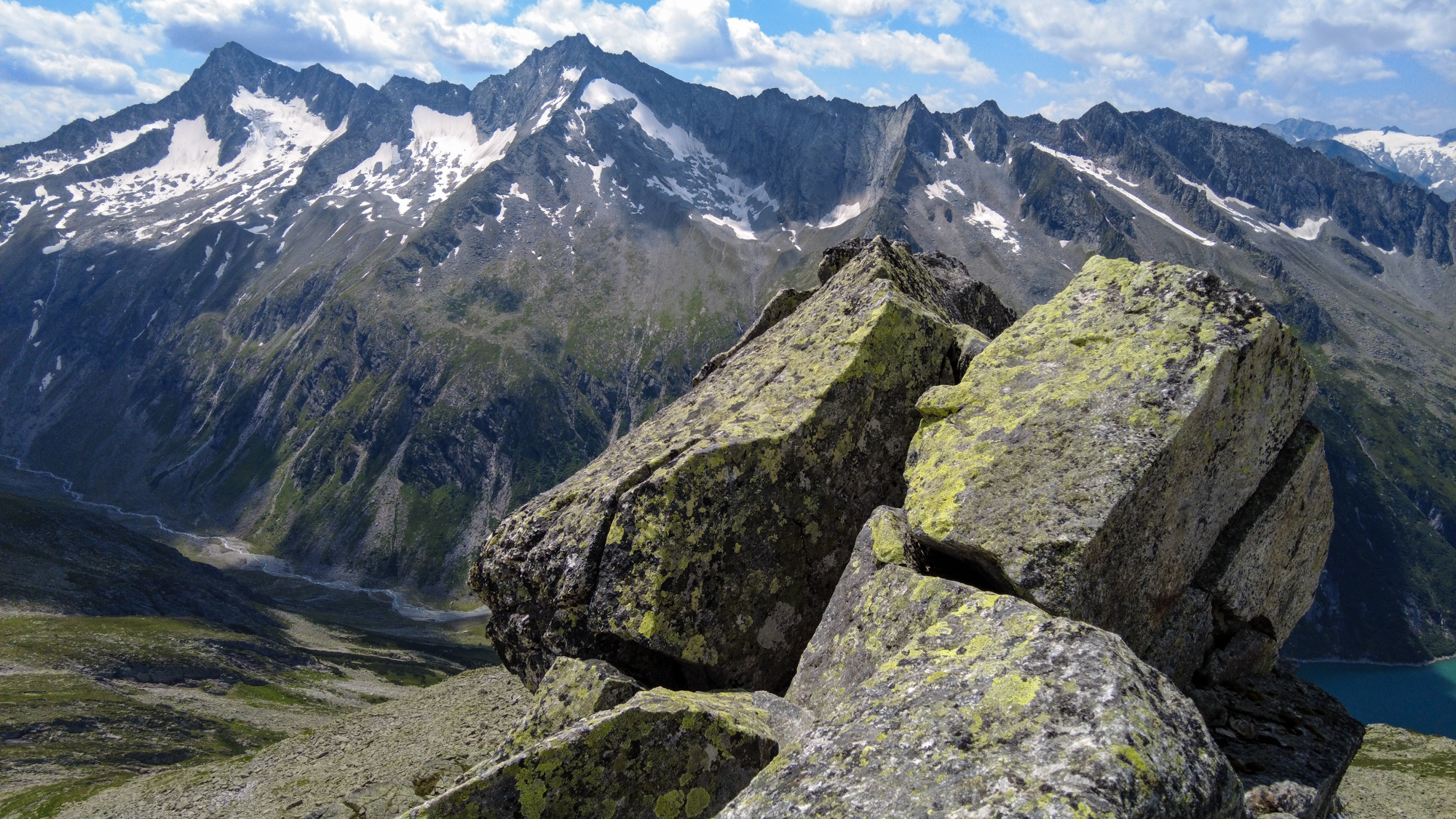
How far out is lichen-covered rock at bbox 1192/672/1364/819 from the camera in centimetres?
1103

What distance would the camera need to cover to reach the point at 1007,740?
23.6 ft

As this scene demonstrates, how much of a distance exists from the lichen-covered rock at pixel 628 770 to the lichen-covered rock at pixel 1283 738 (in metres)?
7.25

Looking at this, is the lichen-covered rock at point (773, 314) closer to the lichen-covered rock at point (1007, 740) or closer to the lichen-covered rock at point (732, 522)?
the lichen-covered rock at point (732, 522)

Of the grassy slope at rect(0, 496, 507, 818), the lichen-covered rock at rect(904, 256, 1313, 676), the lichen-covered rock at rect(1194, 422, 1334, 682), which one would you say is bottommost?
the grassy slope at rect(0, 496, 507, 818)

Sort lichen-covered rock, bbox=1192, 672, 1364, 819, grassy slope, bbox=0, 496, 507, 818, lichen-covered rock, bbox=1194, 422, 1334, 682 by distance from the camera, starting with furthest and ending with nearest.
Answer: grassy slope, bbox=0, 496, 507, 818 < lichen-covered rock, bbox=1194, 422, 1334, 682 < lichen-covered rock, bbox=1192, 672, 1364, 819

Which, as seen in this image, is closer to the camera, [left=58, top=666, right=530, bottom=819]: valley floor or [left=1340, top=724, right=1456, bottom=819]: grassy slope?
[left=58, top=666, right=530, bottom=819]: valley floor

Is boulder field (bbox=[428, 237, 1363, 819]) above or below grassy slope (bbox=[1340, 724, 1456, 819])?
above

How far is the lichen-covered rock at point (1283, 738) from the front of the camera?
11.0m

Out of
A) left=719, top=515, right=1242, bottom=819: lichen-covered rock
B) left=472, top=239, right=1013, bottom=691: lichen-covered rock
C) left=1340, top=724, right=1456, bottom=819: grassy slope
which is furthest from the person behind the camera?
left=1340, top=724, right=1456, bottom=819: grassy slope

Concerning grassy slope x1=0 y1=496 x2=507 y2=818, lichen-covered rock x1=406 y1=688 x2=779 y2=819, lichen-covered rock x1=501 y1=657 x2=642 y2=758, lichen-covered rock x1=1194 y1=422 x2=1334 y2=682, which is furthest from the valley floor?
grassy slope x1=0 y1=496 x2=507 y2=818

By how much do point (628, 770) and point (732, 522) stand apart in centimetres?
466

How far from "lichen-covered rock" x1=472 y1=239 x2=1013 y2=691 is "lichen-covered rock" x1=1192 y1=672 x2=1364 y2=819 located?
6.78 metres

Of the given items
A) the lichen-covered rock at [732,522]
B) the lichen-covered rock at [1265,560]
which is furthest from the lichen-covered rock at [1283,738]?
the lichen-covered rock at [732,522]

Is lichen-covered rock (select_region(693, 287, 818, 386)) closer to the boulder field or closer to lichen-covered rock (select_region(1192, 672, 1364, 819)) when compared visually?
the boulder field
